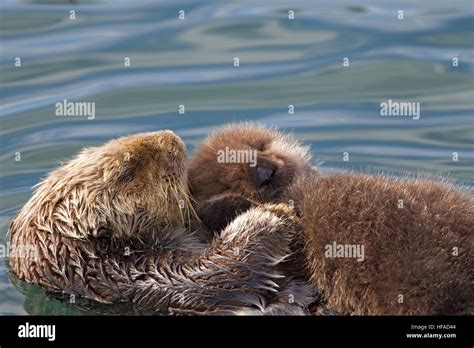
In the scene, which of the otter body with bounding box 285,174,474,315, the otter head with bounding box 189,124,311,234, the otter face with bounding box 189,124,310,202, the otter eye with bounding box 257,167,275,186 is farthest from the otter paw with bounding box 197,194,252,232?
the otter body with bounding box 285,174,474,315

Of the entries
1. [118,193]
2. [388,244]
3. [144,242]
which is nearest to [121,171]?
[118,193]

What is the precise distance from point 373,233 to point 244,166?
1119 millimetres

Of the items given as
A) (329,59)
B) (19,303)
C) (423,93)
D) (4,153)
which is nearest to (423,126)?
(423,93)

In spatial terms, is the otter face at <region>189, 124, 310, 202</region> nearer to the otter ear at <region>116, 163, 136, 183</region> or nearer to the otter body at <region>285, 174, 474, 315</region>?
the otter body at <region>285, 174, 474, 315</region>

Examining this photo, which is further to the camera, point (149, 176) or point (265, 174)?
point (265, 174)

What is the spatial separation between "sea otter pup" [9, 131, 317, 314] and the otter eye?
1.39ft

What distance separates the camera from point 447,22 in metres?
11.3

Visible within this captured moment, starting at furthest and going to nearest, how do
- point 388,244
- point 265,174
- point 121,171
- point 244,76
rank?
point 244,76 → point 265,174 → point 121,171 → point 388,244

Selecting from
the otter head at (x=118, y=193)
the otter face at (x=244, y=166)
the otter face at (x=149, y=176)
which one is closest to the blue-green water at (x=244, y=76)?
the otter head at (x=118, y=193)

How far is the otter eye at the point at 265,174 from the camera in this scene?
6789mm

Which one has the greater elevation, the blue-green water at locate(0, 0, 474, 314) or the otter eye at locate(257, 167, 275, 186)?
the blue-green water at locate(0, 0, 474, 314)

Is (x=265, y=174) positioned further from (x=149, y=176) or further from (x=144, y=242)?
(x=144, y=242)

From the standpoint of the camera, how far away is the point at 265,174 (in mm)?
6805

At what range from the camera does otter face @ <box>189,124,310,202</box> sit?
6.78 metres
